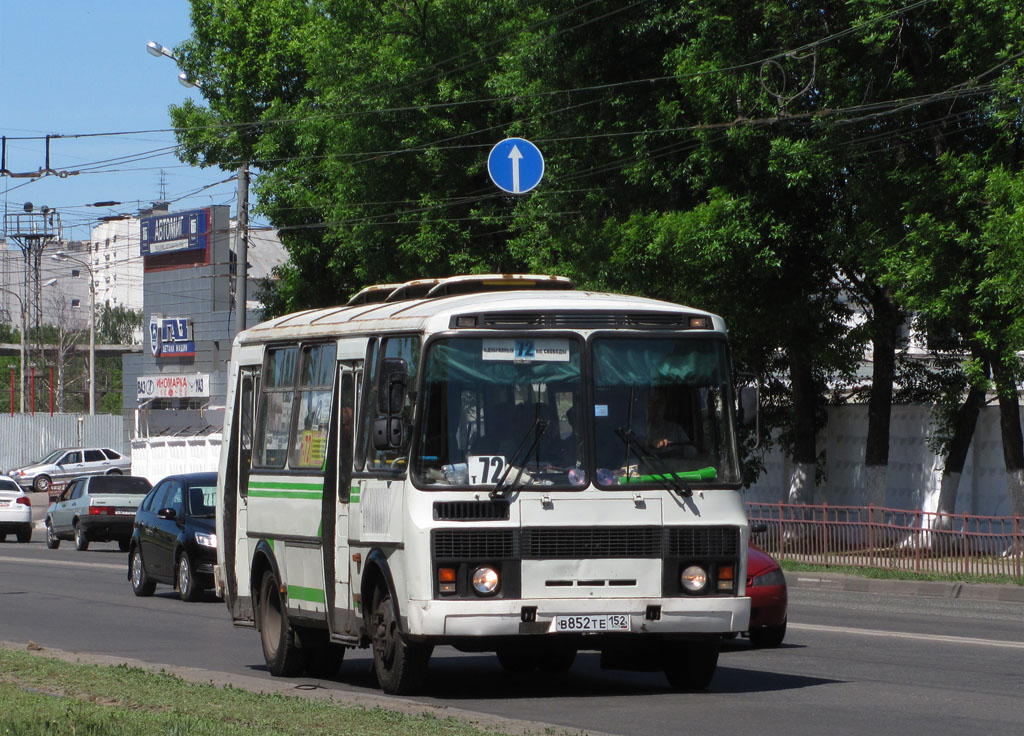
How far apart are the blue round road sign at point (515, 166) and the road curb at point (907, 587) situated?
7371mm

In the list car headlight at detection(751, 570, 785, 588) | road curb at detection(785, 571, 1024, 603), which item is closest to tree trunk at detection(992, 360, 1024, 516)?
road curb at detection(785, 571, 1024, 603)

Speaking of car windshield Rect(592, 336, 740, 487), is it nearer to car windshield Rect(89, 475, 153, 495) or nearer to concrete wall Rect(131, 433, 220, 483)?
car windshield Rect(89, 475, 153, 495)

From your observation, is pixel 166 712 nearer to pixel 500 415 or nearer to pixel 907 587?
pixel 500 415

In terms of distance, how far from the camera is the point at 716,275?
26.1 metres

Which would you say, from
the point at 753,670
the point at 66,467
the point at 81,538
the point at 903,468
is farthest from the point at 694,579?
the point at 66,467

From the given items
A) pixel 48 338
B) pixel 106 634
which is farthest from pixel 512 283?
pixel 48 338

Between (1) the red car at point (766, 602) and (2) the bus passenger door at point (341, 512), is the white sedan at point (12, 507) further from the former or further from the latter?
(2) the bus passenger door at point (341, 512)

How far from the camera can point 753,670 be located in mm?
12641

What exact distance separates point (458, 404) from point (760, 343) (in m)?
19.8

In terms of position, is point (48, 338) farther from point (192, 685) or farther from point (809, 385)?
point (192, 685)

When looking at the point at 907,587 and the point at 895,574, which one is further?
the point at 895,574

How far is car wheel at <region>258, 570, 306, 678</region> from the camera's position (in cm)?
1239

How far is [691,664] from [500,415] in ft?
7.73

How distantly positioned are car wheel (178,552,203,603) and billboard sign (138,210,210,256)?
63.0 m
